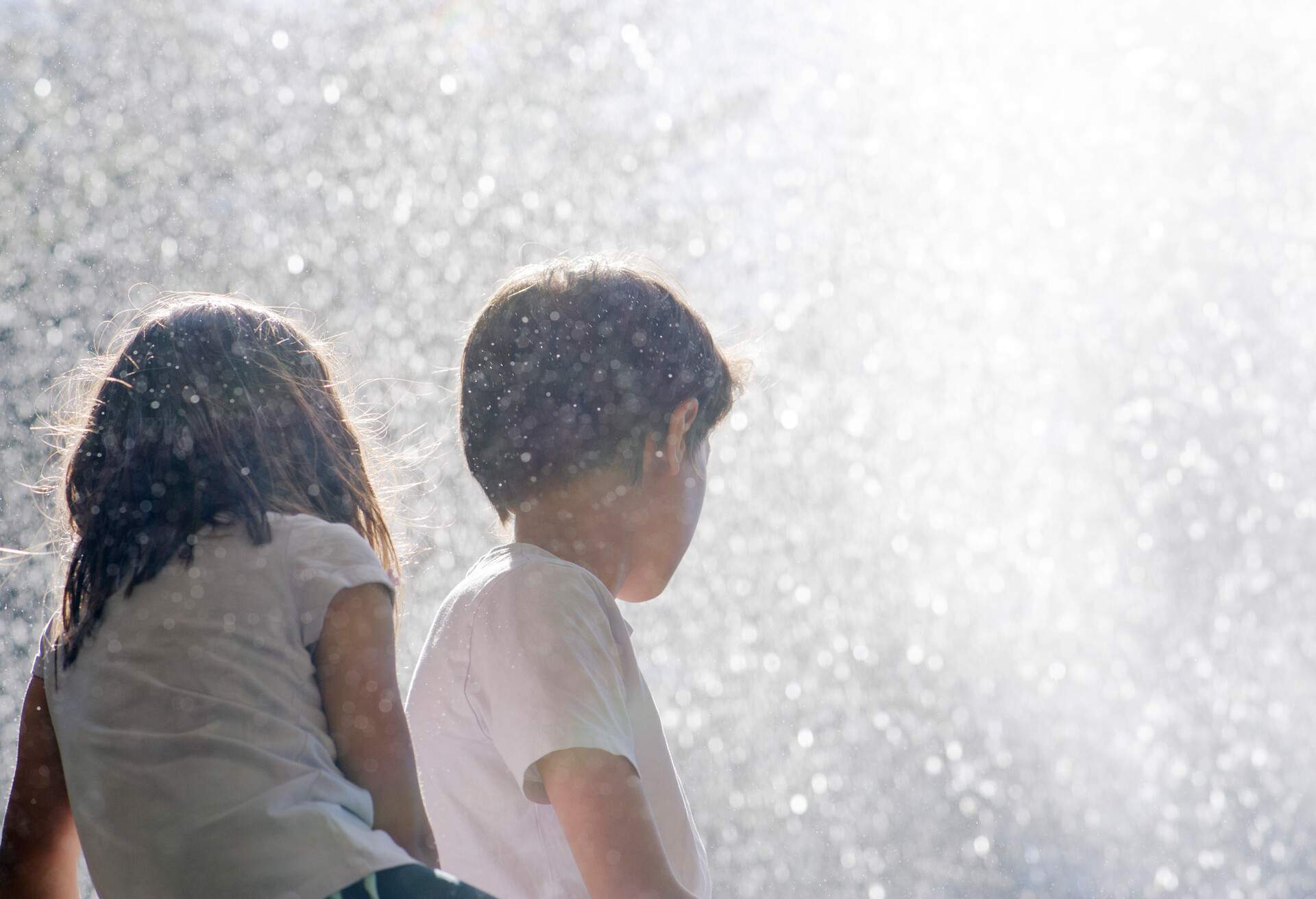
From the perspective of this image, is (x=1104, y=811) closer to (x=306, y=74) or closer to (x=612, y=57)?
(x=612, y=57)

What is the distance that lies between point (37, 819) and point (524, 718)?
0.35m

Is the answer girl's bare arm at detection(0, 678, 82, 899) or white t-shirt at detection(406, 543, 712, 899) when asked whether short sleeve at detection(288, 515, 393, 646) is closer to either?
white t-shirt at detection(406, 543, 712, 899)

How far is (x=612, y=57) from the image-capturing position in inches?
176

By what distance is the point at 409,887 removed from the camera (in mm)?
626

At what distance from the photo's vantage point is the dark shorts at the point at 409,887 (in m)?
0.62

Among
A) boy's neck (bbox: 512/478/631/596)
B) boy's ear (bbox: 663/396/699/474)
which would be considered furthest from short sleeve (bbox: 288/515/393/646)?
boy's ear (bbox: 663/396/699/474)

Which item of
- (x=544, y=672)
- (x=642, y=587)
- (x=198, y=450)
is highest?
(x=198, y=450)

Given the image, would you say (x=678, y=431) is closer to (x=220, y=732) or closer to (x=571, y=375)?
(x=571, y=375)

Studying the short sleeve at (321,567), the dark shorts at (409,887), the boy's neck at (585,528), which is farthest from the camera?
the boy's neck at (585,528)

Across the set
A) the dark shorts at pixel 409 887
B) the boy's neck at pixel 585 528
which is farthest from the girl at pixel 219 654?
the boy's neck at pixel 585 528

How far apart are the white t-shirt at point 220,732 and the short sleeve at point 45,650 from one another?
0.06 feet

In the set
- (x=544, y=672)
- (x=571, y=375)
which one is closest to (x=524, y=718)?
(x=544, y=672)

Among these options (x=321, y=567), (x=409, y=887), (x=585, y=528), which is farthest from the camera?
(x=585, y=528)

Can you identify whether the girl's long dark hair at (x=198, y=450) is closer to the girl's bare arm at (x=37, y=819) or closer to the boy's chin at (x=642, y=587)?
the girl's bare arm at (x=37, y=819)
